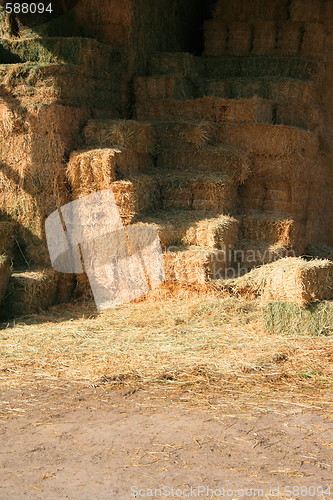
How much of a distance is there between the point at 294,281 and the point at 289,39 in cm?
537

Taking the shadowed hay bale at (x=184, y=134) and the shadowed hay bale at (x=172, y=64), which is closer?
the shadowed hay bale at (x=184, y=134)

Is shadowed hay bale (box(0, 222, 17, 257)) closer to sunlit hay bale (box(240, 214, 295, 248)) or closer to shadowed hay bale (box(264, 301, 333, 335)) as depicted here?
sunlit hay bale (box(240, 214, 295, 248))

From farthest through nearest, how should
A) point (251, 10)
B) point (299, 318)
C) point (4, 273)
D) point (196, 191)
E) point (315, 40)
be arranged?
point (251, 10) < point (315, 40) < point (196, 191) < point (4, 273) < point (299, 318)

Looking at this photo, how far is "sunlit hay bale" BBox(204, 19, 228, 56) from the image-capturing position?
1250 cm

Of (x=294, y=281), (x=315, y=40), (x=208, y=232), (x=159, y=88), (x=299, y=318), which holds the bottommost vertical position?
(x=299, y=318)

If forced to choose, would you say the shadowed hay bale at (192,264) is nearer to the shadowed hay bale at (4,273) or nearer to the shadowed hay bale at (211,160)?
the shadowed hay bale at (211,160)

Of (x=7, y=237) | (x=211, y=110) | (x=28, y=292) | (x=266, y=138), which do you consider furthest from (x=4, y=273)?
(x=266, y=138)

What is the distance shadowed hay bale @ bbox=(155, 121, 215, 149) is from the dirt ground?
16.7 feet

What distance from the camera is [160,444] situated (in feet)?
17.7

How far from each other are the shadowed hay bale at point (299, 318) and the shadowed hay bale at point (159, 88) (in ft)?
14.9

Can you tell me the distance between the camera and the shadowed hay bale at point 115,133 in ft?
33.1

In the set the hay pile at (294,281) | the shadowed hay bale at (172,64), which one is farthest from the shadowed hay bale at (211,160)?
the hay pile at (294,281)

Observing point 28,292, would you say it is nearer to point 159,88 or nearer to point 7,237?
point 7,237

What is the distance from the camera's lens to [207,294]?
9.45m
